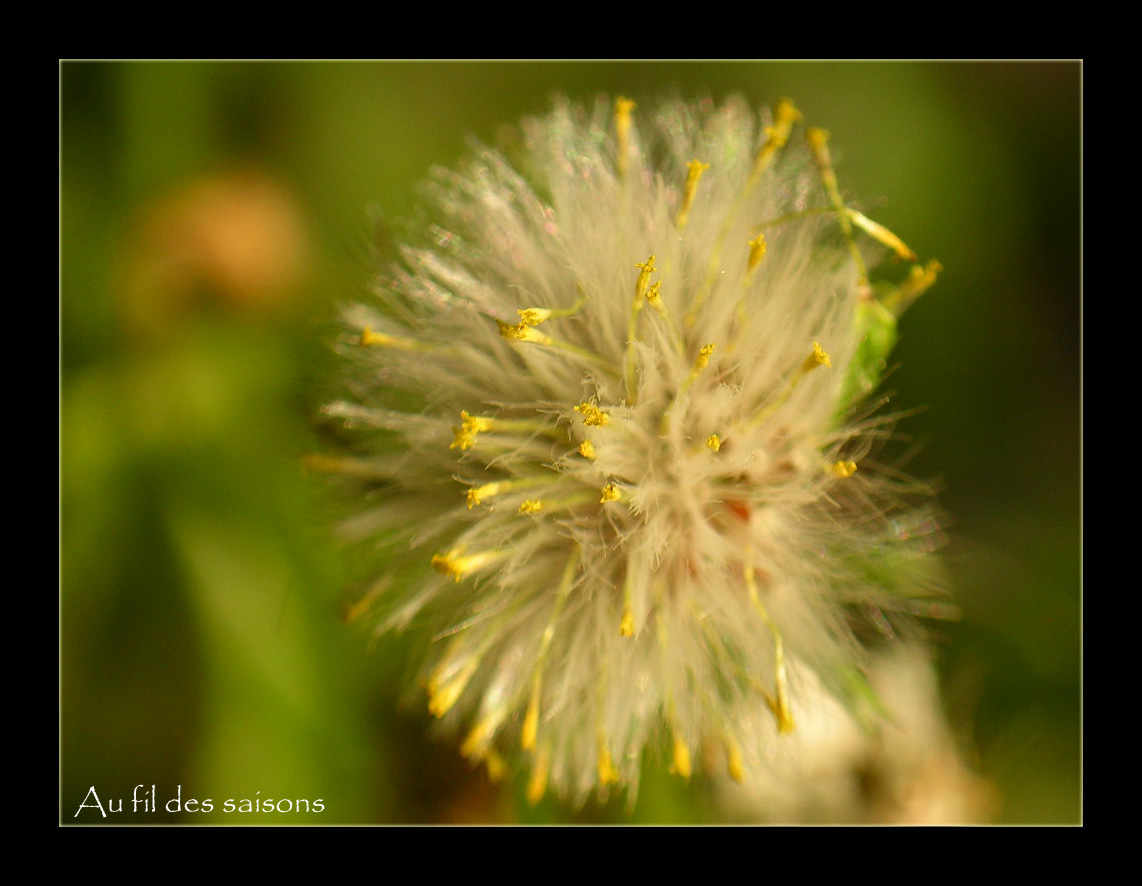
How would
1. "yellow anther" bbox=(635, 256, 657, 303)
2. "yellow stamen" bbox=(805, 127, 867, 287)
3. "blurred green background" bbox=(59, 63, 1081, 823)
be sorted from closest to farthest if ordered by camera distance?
"yellow anther" bbox=(635, 256, 657, 303), "yellow stamen" bbox=(805, 127, 867, 287), "blurred green background" bbox=(59, 63, 1081, 823)

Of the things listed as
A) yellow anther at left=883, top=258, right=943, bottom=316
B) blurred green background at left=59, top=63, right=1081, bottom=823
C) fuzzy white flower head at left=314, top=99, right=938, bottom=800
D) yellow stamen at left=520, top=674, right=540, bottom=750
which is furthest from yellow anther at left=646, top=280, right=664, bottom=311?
blurred green background at left=59, top=63, right=1081, bottom=823

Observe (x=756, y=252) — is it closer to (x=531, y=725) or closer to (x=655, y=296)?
(x=655, y=296)

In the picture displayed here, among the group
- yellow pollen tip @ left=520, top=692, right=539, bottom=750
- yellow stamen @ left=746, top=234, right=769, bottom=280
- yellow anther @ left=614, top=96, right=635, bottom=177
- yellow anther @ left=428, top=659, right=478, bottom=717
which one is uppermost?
yellow anther @ left=614, top=96, right=635, bottom=177

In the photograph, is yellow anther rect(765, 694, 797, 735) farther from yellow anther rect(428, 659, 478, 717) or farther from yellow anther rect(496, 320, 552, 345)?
yellow anther rect(496, 320, 552, 345)

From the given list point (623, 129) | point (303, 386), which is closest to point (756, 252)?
point (623, 129)

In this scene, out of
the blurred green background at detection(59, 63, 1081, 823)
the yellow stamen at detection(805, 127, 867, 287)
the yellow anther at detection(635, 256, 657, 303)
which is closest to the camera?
the yellow anther at detection(635, 256, 657, 303)

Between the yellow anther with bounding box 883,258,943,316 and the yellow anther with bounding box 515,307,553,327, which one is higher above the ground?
the yellow anther with bounding box 883,258,943,316

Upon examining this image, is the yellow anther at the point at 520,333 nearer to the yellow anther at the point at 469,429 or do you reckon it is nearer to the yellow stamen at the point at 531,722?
the yellow anther at the point at 469,429
